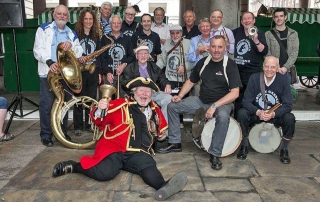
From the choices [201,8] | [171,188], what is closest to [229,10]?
[201,8]

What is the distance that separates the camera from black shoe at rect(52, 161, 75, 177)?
3.48 meters

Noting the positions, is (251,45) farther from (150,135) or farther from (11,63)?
(11,63)

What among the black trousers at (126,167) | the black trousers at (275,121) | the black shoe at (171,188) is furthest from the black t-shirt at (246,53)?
the black shoe at (171,188)

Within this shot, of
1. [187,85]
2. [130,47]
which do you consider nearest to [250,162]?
[187,85]

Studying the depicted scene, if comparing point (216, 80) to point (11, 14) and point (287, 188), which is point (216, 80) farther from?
point (11, 14)

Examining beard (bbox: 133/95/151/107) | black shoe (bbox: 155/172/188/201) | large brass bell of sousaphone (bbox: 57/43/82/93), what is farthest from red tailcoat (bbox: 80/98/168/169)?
large brass bell of sousaphone (bbox: 57/43/82/93)

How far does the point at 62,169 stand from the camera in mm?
3506

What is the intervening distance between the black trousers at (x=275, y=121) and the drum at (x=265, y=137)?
3.0 inches

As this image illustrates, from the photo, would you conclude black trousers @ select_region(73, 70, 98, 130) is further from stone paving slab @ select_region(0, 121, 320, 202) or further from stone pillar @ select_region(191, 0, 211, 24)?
stone pillar @ select_region(191, 0, 211, 24)

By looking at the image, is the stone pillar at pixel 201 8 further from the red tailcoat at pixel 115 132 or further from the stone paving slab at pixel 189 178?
the red tailcoat at pixel 115 132

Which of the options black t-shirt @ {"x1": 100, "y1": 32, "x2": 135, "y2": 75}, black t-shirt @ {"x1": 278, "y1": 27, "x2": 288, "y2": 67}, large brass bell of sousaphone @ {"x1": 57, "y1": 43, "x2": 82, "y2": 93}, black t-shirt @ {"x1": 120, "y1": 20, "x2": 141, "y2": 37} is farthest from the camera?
black t-shirt @ {"x1": 120, "y1": 20, "x2": 141, "y2": 37}

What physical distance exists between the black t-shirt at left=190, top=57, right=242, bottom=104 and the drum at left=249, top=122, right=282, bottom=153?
57 cm

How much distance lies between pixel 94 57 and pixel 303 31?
19.6 feet

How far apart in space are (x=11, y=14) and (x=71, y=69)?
1.80 meters
